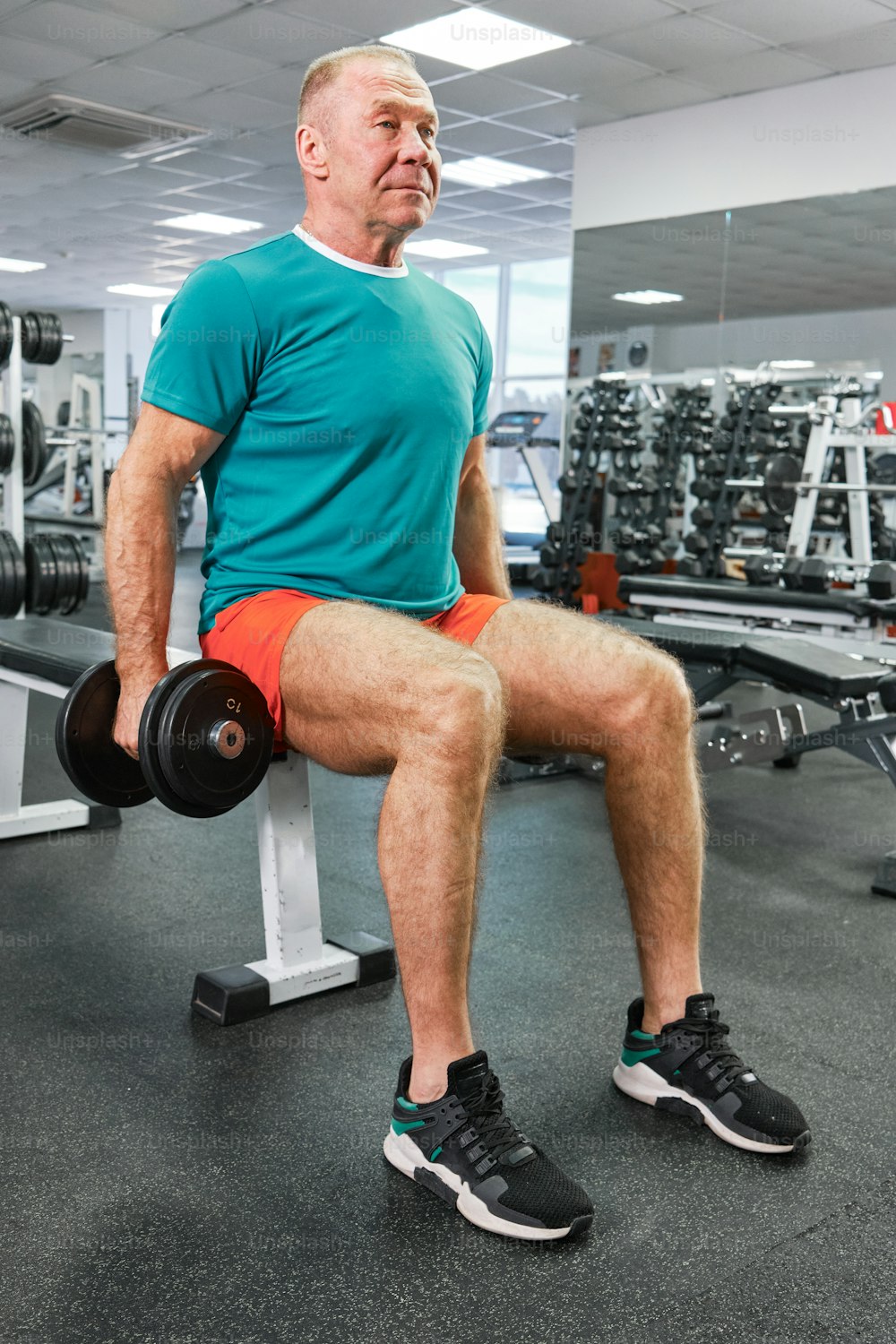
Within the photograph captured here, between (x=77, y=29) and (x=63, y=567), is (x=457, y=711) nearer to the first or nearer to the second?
(x=63, y=567)

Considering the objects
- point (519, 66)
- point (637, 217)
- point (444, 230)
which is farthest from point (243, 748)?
point (444, 230)

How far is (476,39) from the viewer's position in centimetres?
487

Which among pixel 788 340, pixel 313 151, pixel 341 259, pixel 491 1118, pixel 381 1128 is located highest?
pixel 788 340

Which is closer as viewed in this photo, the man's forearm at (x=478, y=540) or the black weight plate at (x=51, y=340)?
the man's forearm at (x=478, y=540)

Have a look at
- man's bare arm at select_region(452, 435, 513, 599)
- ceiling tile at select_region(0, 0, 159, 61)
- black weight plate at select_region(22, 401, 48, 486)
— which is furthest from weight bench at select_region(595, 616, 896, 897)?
ceiling tile at select_region(0, 0, 159, 61)

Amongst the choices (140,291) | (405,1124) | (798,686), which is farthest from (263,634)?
(140,291)

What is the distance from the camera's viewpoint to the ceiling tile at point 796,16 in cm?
434

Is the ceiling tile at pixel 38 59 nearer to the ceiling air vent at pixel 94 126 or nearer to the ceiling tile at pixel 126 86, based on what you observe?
the ceiling tile at pixel 126 86

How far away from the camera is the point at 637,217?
5938 millimetres

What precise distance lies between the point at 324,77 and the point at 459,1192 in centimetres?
139

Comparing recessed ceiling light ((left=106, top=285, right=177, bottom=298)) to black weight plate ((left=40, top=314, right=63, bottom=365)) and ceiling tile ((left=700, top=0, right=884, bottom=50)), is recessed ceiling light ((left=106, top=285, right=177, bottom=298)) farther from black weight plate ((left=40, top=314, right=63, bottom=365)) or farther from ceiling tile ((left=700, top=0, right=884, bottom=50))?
black weight plate ((left=40, top=314, right=63, bottom=365))

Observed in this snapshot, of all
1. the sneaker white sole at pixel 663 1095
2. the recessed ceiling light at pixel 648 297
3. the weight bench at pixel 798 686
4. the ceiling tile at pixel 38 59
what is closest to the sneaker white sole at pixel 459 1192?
the sneaker white sole at pixel 663 1095

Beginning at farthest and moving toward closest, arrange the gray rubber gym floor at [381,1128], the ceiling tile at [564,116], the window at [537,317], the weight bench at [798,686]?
the window at [537,317] → the ceiling tile at [564,116] → the weight bench at [798,686] → the gray rubber gym floor at [381,1128]

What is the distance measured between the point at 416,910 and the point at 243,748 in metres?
0.32
